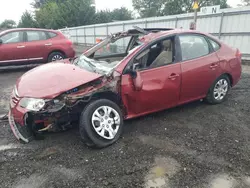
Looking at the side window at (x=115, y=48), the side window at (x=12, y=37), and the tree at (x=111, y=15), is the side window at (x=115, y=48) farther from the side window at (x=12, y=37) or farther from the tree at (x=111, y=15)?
the tree at (x=111, y=15)

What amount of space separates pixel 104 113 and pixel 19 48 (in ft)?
20.2

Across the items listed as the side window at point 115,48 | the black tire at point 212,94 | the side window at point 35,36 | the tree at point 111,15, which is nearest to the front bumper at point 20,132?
the side window at point 115,48

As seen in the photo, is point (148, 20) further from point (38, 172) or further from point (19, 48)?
point (38, 172)

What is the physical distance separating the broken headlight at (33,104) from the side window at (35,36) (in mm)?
5966

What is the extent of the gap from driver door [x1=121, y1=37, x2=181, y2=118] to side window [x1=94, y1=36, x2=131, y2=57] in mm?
970

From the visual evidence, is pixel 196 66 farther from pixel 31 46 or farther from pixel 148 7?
pixel 148 7

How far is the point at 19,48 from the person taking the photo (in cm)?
797

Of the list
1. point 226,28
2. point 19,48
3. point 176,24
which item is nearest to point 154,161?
point 19,48

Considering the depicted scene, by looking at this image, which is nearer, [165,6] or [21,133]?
[21,133]

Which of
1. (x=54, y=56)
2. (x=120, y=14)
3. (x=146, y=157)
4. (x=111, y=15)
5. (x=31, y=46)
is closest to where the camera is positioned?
(x=146, y=157)

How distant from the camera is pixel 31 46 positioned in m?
8.13

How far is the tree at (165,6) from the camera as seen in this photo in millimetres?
45484

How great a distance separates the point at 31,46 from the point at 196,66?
20.5ft

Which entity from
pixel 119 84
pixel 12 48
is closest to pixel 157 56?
pixel 119 84
